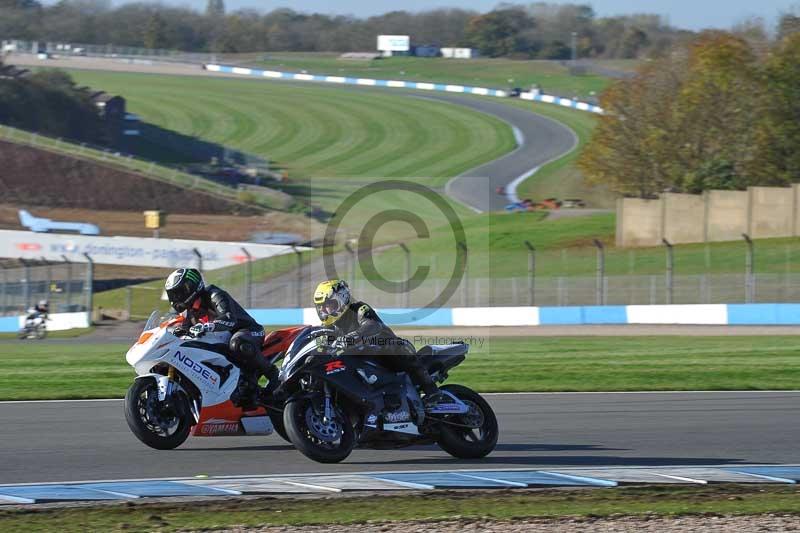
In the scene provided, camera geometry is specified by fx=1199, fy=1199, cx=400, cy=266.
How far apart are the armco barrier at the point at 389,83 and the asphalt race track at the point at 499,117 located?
9.72 ft

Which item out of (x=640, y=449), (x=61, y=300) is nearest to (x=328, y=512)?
(x=640, y=449)

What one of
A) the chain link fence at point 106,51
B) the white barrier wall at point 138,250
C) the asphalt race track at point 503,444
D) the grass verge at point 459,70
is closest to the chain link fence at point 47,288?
the white barrier wall at point 138,250

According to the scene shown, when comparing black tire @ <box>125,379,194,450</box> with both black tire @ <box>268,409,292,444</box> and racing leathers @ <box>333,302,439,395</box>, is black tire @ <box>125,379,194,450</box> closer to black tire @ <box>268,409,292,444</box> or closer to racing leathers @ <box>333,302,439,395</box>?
black tire @ <box>268,409,292,444</box>

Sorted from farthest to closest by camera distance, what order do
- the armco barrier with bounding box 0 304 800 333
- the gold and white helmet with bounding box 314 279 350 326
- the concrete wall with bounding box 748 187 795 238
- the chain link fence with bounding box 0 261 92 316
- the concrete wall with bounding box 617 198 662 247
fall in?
the concrete wall with bounding box 617 198 662 247, the concrete wall with bounding box 748 187 795 238, the chain link fence with bounding box 0 261 92 316, the armco barrier with bounding box 0 304 800 333, the gold and white helmet with bounding box 314 279 350 326

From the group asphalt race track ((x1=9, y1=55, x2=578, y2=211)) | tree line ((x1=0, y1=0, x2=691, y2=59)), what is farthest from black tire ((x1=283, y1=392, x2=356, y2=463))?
tree line ((x1=0, y1=0, x2=691, y2=59))

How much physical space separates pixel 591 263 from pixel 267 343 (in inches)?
1131

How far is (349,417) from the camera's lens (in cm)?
1083

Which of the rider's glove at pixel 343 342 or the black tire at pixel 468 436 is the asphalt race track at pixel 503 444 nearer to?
the black tire at pixel 468 436

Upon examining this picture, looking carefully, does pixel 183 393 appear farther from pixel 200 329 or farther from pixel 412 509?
pixel 412 509

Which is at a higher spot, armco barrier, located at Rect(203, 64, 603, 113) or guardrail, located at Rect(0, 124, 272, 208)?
armco barrier, located at Rect(203, 64, 603, 113)

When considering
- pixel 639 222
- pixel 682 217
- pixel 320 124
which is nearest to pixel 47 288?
pixel 639 222

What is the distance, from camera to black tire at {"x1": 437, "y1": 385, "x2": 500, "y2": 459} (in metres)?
11.2

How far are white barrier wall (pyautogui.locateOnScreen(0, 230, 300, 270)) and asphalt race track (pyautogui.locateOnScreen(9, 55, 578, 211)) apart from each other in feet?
66.0

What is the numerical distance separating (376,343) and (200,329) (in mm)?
1696
